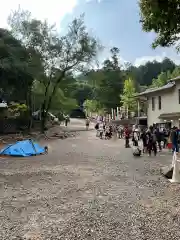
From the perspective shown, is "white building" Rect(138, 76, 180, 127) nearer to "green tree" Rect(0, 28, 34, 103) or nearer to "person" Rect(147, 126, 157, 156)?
"person" Rect(147, 126, 157, 156)

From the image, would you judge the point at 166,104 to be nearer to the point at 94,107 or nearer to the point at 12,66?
the point at 12,66

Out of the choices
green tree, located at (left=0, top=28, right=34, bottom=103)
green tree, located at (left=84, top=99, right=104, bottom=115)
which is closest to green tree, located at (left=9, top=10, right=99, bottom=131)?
green tree, located at (left=0, top=28, right=34, bottom=103)

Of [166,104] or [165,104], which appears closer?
[166,104]

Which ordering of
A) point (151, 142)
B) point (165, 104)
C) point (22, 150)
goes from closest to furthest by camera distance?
point (151, 142)
point (22, 150)
point (165, 104)

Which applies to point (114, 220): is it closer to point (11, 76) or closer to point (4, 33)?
point (11, 76)

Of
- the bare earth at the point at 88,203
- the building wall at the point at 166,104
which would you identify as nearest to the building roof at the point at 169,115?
the building wall at the point at 166,104

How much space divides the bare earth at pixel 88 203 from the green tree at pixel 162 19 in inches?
209

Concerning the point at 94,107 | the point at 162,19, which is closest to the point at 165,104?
the point at 162,19

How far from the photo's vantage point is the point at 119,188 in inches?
449

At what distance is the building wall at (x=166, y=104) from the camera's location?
116 ft

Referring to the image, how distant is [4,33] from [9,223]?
30430mm

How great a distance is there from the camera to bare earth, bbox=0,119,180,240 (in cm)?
700

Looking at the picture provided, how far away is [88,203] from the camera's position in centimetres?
930

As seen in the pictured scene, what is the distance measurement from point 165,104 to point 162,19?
Answer: 26.3 metres
